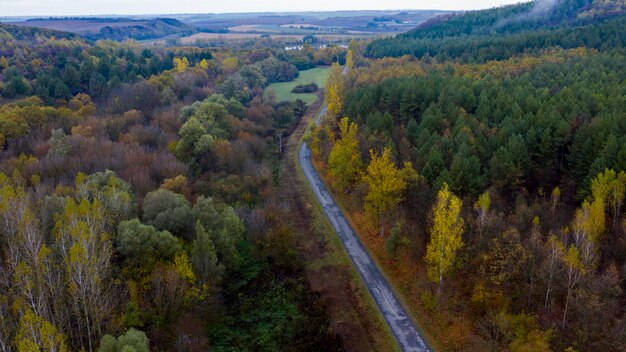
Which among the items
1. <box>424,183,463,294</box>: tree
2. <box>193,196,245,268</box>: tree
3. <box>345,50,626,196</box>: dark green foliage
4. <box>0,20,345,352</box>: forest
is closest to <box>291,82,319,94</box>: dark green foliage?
<box>0,20,345,352</box>: forest

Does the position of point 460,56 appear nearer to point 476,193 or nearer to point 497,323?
point 476,193

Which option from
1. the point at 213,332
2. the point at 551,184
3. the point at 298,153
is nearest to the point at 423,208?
the point at 551,184

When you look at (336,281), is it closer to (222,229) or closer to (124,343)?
(222,229)

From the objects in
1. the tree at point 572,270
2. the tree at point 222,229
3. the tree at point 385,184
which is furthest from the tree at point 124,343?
the tree at point 385,184

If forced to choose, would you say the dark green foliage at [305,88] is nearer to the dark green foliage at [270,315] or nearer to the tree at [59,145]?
the tree at [59,145]

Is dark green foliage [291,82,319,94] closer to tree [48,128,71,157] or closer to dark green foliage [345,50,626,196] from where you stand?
dark green foliage [345,50,626,196]

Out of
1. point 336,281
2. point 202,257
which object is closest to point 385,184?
point 336,281
